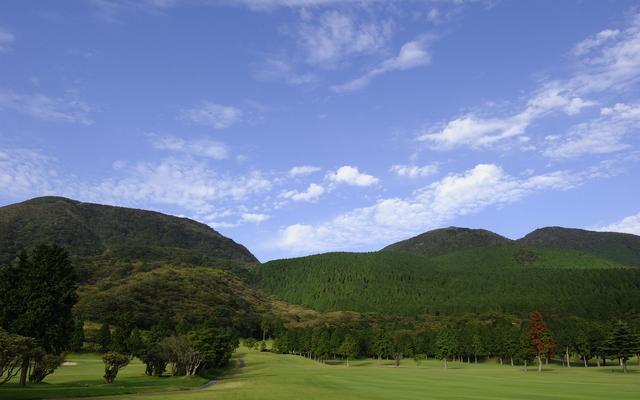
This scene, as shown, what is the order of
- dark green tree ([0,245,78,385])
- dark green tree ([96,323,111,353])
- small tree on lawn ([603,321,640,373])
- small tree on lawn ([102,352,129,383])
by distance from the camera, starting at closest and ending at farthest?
1. dark green tree ([0,245,78,385])
2. small tree on lawn ([102,352,129,383])
3. small tree on lawn ([603,321,640,373])
4. dark green tree ([96,323,111,353])

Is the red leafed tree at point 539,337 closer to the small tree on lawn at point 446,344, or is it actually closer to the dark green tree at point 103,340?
the small tree on lawn at point 446,344

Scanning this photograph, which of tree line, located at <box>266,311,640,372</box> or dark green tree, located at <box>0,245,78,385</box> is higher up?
dark green tree, located at <box>0,245,78,385</box>

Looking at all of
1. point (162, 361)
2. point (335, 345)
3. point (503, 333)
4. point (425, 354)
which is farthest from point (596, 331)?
point (162, 361)

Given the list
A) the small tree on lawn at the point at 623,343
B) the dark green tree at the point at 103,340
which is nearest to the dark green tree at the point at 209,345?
the dark green tree at the point at 103,340

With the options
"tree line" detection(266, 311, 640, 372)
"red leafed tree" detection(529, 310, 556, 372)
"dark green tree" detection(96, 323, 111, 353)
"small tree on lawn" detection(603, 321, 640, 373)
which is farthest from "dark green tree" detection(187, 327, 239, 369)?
"small tree on lawn" detection(603, 321, 640, 373)

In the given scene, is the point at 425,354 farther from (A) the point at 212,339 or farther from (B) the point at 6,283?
(B) the point at 6,283

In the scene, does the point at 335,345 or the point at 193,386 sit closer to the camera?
the point at 193,386

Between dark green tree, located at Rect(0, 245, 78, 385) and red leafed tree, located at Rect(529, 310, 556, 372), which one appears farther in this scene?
red leafed tree, located at Rect(529, 310, 556, 372)

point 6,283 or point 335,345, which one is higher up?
point 6,283

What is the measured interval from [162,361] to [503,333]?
116218 mm

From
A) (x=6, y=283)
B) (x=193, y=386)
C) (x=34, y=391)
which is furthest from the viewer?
(x=193, y=386)

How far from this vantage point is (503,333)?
159000 millimetres

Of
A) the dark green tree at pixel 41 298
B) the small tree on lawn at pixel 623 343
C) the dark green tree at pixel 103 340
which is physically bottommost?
the dark green tree at pixel 103 340

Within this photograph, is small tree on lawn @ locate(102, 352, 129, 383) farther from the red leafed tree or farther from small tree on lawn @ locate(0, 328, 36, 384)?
the red leafed tree
